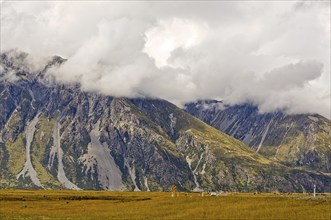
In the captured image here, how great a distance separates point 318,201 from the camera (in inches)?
3853

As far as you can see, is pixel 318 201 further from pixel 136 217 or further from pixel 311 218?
pixel 136 217

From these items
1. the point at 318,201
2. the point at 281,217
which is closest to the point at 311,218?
the point at 281,217

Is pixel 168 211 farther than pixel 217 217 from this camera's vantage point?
Yes

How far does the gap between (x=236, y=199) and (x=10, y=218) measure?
5203cm

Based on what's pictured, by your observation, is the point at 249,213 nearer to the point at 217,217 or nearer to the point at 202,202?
the point at 217,217

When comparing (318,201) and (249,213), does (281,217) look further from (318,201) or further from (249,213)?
(318,201)

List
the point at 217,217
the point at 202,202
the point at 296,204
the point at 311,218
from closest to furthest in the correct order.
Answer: the point at 311,218 < the point at 217,217 < the point at 296,204 < the point at 202,202

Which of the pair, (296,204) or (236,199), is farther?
(236,199)

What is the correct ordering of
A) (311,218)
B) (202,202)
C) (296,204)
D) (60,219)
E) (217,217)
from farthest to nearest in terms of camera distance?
(202,202) → (296,204) → (60,219) → (217,217) → (311,218)

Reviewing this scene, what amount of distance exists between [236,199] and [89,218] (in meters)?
40.3

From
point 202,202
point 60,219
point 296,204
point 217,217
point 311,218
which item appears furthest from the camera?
point 202,202

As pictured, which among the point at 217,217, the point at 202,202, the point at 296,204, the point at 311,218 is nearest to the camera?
the point at 311,218

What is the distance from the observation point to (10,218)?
83.1 meters

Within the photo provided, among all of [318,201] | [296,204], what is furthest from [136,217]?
[318,201]
